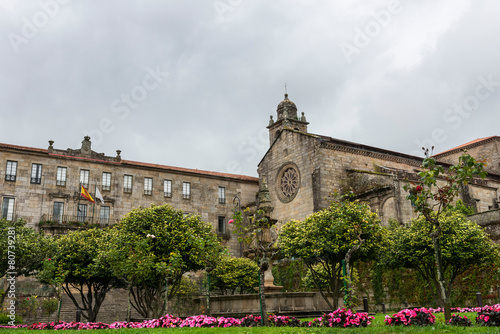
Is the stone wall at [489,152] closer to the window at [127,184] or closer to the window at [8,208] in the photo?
the window at [127,184]

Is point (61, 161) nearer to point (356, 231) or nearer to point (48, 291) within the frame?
point (48, 291)

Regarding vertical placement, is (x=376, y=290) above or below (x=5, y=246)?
below

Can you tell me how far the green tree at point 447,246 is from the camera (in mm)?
19953

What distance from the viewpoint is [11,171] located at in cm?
3578

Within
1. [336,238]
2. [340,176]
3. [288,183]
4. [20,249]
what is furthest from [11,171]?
[336,238]

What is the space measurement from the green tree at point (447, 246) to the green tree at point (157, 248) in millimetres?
8562

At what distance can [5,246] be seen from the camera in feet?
75.6

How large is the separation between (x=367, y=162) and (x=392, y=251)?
17802mm

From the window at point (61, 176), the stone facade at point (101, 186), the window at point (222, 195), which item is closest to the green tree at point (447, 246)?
the stone facade at point (101, 186)

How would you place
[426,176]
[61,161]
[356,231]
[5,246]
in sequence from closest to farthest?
[426,176], [356,231], [5,246], [61,161]

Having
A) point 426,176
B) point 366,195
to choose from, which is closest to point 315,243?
point 426,176

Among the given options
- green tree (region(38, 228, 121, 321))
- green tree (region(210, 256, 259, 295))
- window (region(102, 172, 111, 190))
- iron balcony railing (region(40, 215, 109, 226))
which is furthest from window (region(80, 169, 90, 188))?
green tree (region(210, 256, 259, 295))

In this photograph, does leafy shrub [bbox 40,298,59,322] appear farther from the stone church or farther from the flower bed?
the flower bed

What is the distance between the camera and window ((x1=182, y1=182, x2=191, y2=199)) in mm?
42125
